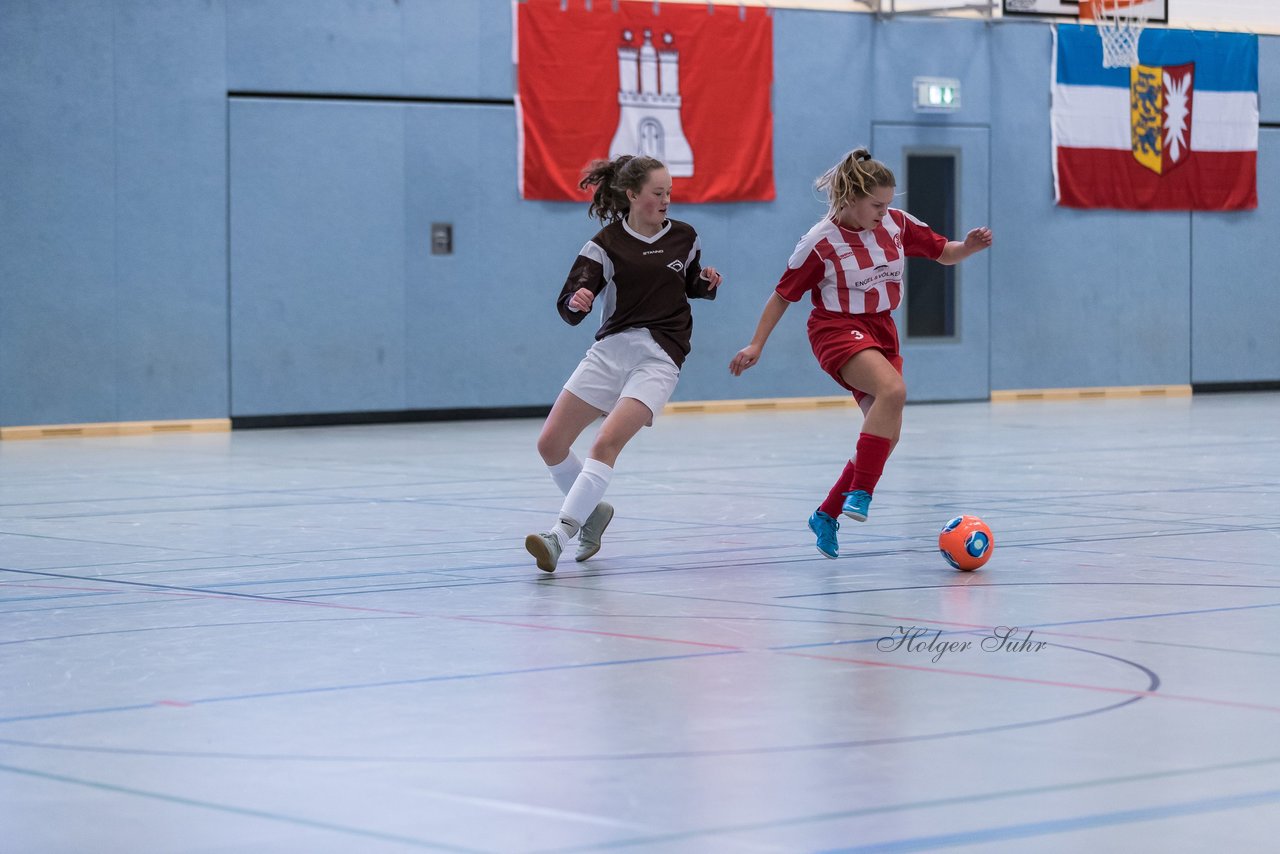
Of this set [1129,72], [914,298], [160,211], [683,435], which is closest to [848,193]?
[683,435]

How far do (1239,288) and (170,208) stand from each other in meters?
12.8

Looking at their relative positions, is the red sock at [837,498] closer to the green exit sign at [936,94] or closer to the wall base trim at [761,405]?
the wall base trim at [761,405]

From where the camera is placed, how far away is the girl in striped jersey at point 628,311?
782 centimetres

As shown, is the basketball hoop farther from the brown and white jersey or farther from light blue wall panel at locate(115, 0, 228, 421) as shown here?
the brown and white jersey

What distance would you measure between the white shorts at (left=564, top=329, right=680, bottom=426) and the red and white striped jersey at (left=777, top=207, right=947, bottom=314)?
0.64m

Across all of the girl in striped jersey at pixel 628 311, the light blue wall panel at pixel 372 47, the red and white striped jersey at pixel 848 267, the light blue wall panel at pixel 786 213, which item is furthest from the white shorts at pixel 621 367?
the light blue wall panel at pixel 786 213

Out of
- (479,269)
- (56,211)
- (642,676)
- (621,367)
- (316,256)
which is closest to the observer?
(642,676)

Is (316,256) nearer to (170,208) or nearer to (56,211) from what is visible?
(170,208)

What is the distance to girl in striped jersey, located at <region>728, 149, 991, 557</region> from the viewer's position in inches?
309

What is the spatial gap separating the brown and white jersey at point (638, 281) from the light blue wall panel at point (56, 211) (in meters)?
9.86

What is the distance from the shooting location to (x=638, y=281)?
312 inches

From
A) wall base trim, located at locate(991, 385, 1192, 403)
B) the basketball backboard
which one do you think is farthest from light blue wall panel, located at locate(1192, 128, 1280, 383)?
the basketball backboard

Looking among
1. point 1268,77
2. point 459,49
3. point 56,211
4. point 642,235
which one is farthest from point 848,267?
point 1268,77

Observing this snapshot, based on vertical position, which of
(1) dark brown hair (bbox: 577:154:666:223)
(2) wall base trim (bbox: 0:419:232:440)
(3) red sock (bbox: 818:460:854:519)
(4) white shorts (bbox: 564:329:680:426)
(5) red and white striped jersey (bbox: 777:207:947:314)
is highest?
(1) dark brown hair (bbox: 577:154:666:223)
